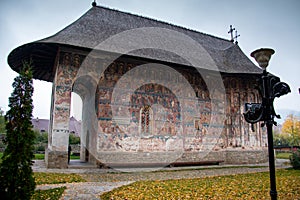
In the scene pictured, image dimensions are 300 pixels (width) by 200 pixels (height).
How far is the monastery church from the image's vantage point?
10.6 meters

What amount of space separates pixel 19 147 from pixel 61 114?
22.3 ft

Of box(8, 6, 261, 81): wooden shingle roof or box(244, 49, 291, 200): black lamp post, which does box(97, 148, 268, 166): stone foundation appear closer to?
box(8, 6, 261, 81): wooden shingle roof

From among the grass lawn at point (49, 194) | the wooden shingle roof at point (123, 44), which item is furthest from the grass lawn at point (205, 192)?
the wooden shingle roof at point (123, 44)

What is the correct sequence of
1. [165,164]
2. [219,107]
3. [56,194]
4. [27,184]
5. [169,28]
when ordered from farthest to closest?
[169,28] → [219,107] → [165,164] → [56,194] → [27,184]

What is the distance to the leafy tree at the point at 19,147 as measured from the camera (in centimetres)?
339

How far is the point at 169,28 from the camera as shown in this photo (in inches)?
628

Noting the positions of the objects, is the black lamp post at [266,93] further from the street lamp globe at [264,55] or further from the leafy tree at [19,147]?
the leafy tree at [19,147]

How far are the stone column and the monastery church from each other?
0.04 meters

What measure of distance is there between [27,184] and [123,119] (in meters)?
7.75

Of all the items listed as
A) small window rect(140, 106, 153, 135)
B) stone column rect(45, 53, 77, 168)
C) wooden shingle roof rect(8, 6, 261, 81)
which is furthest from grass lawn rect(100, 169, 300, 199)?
wooden shingle roof rect(8, 6, 261, 81)

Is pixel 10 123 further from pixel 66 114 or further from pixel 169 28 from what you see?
pixel 169 28

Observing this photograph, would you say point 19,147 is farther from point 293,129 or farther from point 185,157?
point 293,129

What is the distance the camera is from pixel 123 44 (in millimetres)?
11523

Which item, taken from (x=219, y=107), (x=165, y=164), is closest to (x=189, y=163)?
(x=165, y=164)
